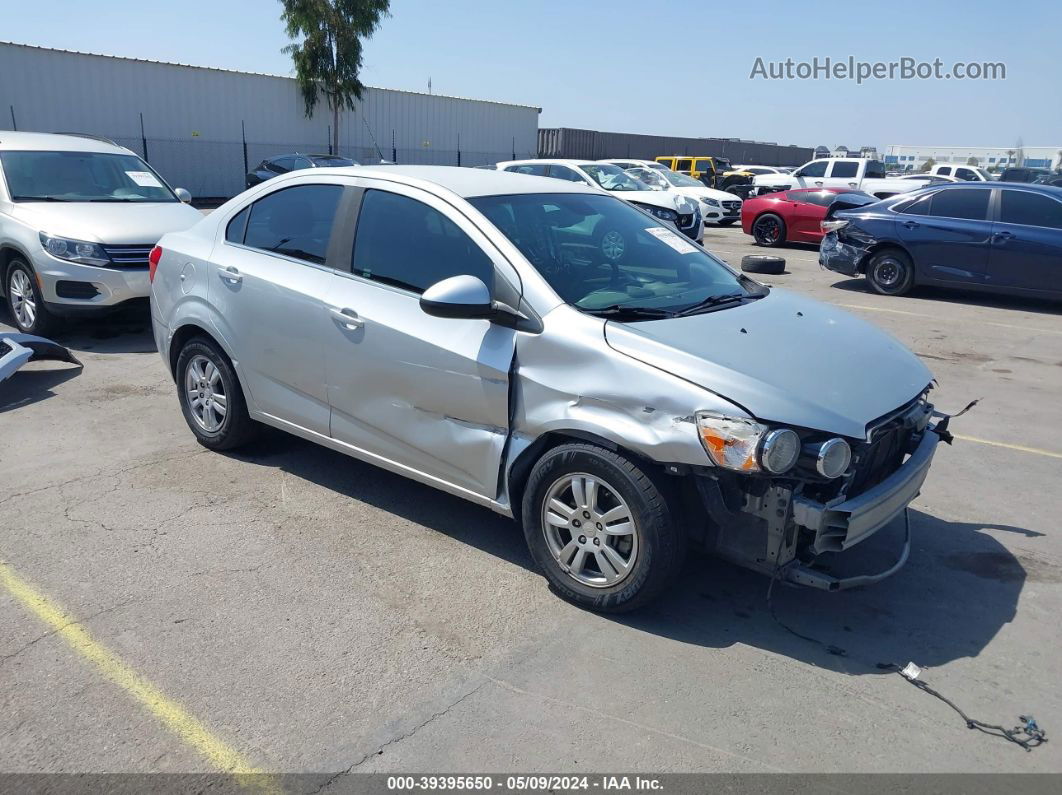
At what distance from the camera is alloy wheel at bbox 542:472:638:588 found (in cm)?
352

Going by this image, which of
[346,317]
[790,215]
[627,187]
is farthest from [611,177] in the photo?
[346,317]

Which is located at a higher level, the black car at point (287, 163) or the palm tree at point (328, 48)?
the palm tree at point (328, 48)

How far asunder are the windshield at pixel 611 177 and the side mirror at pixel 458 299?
14.7 m

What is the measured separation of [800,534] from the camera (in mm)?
3357

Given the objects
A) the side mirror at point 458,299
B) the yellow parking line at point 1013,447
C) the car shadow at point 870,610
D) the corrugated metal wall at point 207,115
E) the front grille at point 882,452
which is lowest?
the car shadow at point 870,610

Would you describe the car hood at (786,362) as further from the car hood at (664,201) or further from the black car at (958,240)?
the car hood at (664,201)

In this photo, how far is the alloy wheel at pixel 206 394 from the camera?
5.24 meters

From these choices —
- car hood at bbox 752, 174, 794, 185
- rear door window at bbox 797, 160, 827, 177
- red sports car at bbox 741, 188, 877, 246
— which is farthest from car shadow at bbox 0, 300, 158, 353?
car hood at bbox 752, 174, 794, 185

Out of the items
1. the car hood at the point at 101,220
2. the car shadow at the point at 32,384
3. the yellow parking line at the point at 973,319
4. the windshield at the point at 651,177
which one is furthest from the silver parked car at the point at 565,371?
the windshield at the point at 651,177

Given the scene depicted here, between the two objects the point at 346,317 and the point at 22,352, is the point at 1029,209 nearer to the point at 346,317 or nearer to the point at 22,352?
the point at 346,317

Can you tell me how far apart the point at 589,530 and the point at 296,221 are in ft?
8.25

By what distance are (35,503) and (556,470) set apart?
2988 mm

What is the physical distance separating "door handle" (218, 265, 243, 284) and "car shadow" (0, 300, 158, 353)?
354 cm

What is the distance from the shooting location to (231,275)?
495 cm
